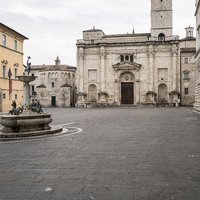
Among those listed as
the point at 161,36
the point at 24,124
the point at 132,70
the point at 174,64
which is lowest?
the point at 24,124

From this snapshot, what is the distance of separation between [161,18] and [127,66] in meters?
12.6

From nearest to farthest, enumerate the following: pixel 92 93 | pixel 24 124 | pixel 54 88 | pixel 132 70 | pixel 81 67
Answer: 1. pixel 24 124
2. pixel 132 70
3. pixel 81 67
4. pixel 92 93
5. pixel 54 88

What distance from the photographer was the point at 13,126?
13.3 m

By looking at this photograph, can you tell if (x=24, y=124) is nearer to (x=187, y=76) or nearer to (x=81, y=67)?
(x=81, y=67)

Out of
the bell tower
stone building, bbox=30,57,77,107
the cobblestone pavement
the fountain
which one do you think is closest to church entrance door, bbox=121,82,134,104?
→ the bell tower

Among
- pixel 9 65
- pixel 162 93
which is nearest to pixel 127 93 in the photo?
pixel 162 93

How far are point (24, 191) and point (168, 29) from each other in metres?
59.5

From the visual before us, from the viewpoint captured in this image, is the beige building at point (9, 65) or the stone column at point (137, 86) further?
the stone column at point (137, 86)

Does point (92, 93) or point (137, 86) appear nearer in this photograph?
point (137, 86)

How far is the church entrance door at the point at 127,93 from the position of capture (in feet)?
193

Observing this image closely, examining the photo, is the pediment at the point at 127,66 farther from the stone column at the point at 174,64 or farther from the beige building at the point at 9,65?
the beige building at the point at 9,65

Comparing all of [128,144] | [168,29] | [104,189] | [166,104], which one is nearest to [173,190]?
[104,189]

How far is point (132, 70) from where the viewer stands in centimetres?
5809

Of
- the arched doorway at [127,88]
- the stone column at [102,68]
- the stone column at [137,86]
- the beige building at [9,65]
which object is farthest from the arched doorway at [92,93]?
the beige building at [9,65]
